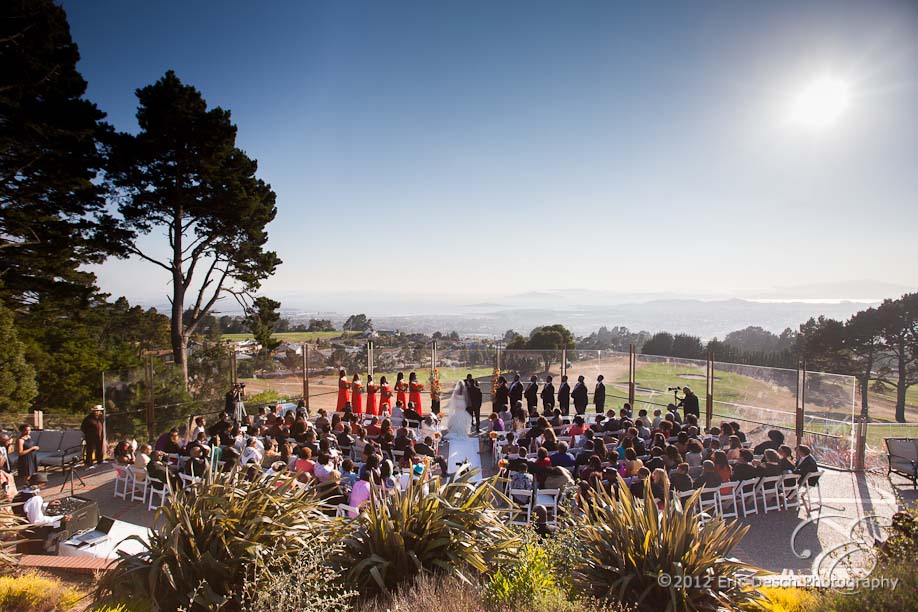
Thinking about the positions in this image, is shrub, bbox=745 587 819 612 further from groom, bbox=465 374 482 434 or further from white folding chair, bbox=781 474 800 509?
groom, bbox=465 374 482 434

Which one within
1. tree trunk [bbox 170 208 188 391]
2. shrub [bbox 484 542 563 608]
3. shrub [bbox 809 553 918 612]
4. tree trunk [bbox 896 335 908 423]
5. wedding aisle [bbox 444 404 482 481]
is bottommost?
tree trunk [bbox 896 335 908 423]

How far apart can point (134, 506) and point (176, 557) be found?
5709 mm

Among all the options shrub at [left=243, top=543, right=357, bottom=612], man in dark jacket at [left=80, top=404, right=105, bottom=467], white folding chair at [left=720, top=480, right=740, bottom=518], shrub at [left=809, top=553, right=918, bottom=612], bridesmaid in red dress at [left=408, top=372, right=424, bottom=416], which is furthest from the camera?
bridesmaid in red dress at [left=408, top=372, right=424, bottom=416]

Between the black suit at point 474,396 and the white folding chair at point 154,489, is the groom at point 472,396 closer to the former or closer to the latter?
the black suit at point 474,396

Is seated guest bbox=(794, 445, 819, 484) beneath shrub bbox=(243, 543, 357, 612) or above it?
beneath

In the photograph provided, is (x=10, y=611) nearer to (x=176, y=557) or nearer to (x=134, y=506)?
(x=176, y=557)

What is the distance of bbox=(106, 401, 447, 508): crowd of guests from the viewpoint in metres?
6.98

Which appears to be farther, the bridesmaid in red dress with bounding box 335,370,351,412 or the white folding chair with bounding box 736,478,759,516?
the bridesmaid in red dress with bounding box 335,370,351,412

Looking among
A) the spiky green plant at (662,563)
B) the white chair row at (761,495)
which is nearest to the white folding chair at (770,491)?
the white chair row at (761,495)

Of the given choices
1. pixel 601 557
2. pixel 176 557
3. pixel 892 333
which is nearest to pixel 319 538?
pixel 176 557

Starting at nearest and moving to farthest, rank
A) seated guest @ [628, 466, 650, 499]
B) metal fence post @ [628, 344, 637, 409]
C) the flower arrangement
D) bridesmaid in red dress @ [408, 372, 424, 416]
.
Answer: seated guest @ [628, 466, 650, 499] → bridesmaid in red dress @ [408, 372, 424, 416] → metal fence post @ [628, 344, 637, 409] → the flower arrangement

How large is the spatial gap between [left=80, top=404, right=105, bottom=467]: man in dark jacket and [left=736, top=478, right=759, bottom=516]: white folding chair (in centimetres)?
1245

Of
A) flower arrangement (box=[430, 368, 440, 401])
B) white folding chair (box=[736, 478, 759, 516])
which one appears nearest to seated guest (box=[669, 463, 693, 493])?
white folding chair (box=[736, 478, 759, 516])

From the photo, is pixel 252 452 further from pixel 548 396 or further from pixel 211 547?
pixel 548 396
